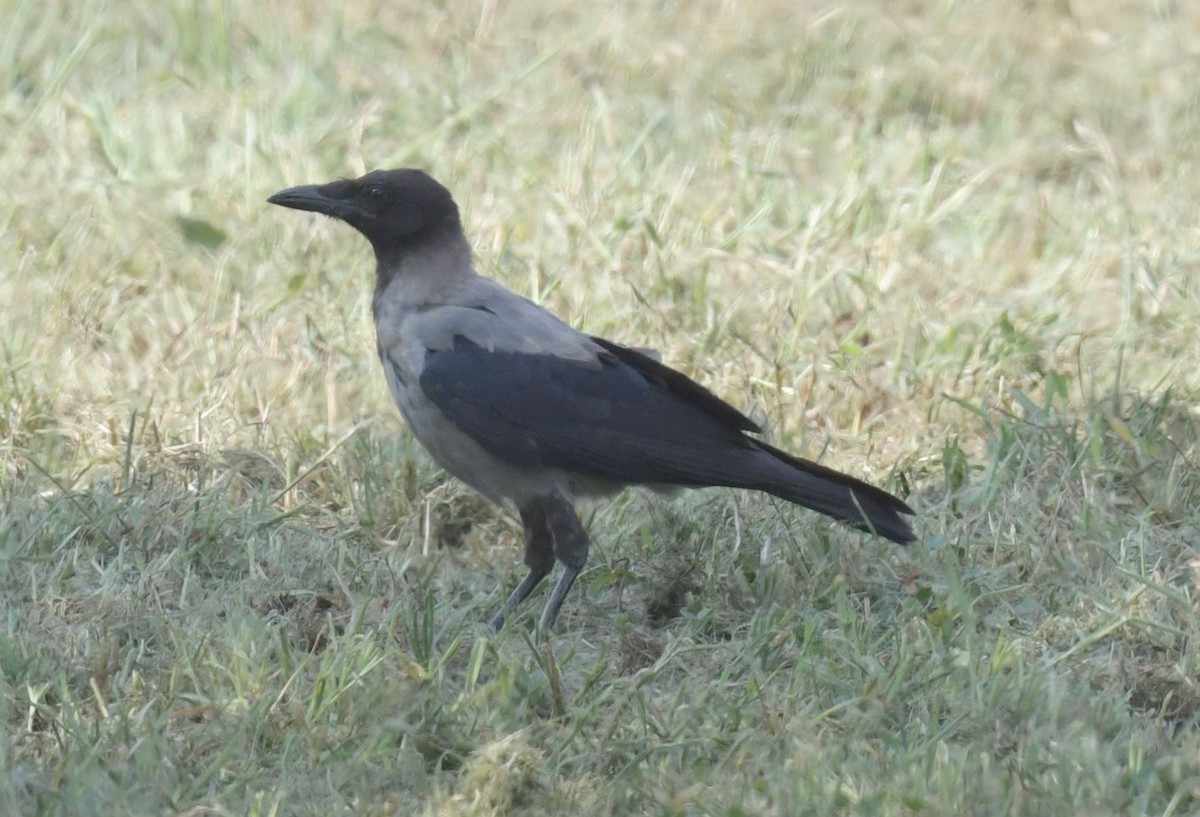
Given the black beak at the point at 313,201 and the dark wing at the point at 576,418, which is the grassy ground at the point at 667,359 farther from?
the black beak at the point at 313,201

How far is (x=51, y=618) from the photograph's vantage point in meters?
4.25

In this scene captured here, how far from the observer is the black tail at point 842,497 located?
4508 millimetres

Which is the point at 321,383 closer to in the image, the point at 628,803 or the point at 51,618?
the point at 51,618

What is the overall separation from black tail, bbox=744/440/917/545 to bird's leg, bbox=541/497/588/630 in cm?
48

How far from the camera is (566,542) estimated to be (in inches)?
184

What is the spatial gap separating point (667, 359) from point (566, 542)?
4.54ft

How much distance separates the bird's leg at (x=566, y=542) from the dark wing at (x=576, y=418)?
0.36 feet

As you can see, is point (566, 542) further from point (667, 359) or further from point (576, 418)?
point (667, 359)

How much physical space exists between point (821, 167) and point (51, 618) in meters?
4.03

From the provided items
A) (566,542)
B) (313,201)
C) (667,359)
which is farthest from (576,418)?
(667,359)

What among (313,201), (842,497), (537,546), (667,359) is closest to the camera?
(842,497)

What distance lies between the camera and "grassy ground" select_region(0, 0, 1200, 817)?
12.3 feet

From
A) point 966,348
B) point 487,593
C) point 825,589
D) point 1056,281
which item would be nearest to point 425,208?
point 487,593

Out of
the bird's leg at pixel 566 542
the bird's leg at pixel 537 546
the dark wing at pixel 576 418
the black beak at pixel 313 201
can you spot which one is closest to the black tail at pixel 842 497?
the dark wing at pixel 576 418
